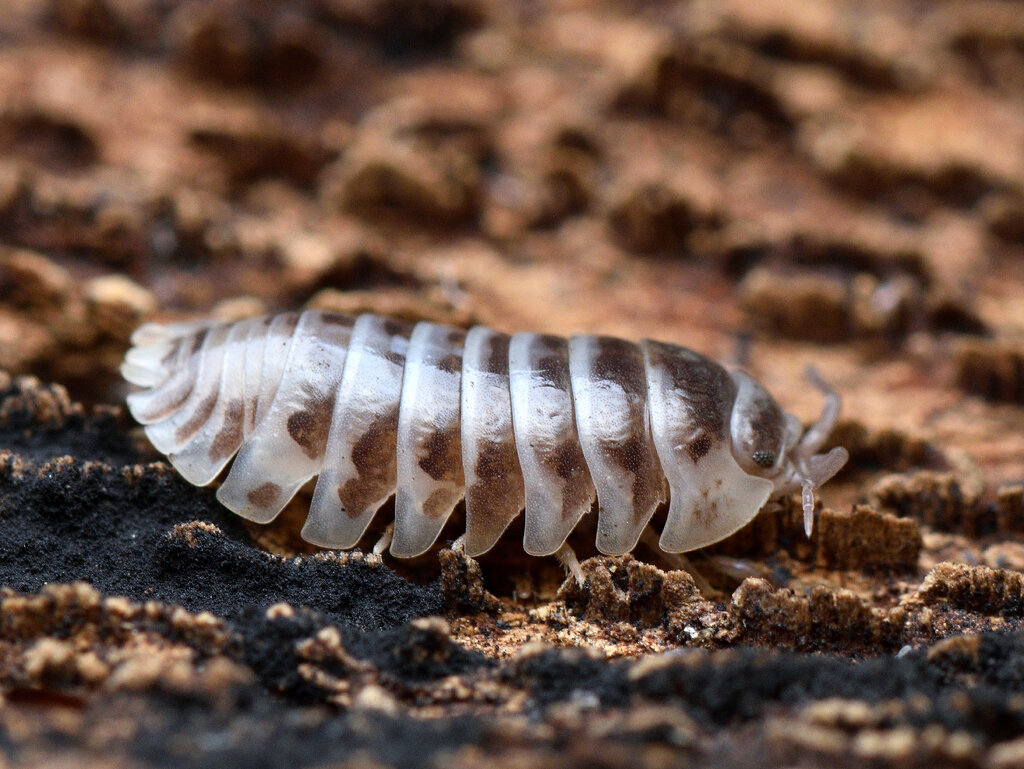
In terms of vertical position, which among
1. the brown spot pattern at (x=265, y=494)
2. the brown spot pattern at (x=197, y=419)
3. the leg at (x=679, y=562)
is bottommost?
the leg at (x=679, y=562)

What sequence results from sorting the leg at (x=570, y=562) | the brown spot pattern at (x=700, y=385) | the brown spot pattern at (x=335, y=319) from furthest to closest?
the brown spot pattern at (x=335, y=319), the brown spot pattern at (x=700, y=385), the leg at (x=570, y=562)

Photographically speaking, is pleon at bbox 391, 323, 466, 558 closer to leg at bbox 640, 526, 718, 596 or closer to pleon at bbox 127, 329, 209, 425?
leg at bbox 640, 526, 718, 596

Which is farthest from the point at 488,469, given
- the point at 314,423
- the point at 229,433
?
the point at 229,433

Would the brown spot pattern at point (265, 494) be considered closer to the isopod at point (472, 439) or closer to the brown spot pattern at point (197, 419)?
the isopod at point (472, 439)

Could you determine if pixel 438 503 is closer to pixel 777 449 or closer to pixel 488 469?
pixel 488 469

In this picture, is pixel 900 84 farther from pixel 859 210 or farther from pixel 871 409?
pixel 871 409

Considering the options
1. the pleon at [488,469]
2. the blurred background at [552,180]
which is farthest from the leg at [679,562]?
the blurred background at [552,180]

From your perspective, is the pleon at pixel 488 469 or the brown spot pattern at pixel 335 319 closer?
the pleon at pixel 488 469

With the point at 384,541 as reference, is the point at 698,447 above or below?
above
